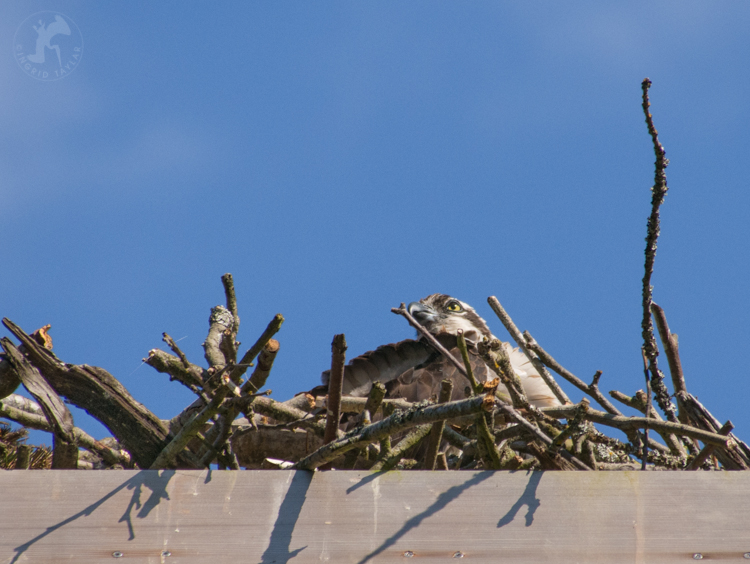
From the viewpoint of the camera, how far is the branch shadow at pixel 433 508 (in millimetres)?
1742

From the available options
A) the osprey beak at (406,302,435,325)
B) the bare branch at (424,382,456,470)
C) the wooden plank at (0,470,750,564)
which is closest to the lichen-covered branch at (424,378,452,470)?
the bare branch at (424,382,456,470)

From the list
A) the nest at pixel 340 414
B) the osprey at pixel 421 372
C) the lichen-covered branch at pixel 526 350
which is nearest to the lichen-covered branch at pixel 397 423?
the nest at pixel 340 414

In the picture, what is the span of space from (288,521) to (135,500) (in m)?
0.37

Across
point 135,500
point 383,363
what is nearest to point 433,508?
point 135,500

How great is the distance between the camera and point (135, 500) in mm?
1791

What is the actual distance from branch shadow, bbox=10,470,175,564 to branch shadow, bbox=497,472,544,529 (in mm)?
802

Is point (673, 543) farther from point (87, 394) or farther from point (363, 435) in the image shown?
point (87, 394)

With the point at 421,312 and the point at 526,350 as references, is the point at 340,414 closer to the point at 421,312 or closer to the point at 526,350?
the point at 526,350

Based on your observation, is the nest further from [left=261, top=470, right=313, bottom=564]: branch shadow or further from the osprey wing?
the osprey wing

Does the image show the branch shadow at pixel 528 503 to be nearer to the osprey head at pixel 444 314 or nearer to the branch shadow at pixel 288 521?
the branch shadow at pixel 288 521

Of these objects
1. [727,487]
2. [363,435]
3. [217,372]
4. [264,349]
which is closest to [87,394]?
[217,372]

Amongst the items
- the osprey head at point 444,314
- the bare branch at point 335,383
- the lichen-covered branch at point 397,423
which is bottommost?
the lichen-covered branch at point 397,423

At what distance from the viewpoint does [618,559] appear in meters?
1.73

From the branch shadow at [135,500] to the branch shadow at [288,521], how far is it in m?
0.28
